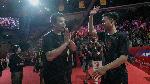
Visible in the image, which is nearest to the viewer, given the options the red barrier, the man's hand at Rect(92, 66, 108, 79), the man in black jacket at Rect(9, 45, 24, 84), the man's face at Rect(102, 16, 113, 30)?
the man's hand at Rect(92, 66, 108, 79)

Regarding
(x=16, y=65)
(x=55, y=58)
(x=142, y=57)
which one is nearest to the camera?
(x=55, y=58)

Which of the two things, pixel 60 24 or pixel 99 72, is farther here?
pixel 60 24

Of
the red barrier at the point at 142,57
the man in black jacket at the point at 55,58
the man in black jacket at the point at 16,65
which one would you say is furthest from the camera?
the red barrier at the point at 142,57

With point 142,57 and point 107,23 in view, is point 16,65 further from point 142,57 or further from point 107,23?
point 142,57

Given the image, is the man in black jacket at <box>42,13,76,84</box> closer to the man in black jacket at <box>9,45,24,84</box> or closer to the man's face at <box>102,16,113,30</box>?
the man's face at <box>102,16,113,30</box>

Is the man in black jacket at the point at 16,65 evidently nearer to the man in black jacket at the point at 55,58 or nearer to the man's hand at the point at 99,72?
the man in black jacket at the point at 55,58

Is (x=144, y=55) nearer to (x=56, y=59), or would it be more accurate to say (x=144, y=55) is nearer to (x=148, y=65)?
(x=148, y=65)

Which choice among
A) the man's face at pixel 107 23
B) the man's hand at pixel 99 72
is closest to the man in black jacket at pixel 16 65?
the man's face at pixel 107 23

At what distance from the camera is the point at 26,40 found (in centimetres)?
2889

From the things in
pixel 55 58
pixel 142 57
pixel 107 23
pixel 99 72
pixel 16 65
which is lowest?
pixel 142 57

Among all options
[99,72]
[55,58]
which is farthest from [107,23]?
[55,58]

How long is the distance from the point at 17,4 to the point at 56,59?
25684 millimetres

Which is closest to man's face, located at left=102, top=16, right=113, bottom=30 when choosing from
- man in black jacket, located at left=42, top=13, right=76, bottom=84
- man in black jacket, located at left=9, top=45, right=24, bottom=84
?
man in black jacket, located at left=42, top=13, right=76, bottom=84

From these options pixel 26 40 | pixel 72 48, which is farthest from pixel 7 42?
pixel 72 48
